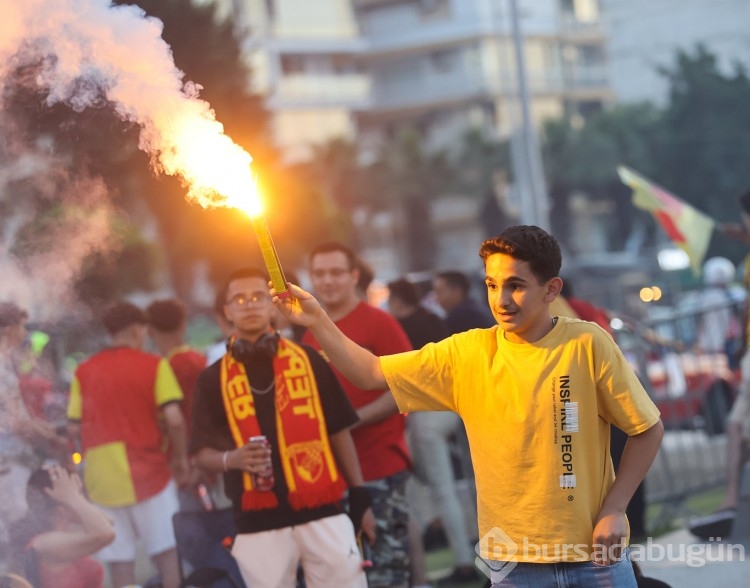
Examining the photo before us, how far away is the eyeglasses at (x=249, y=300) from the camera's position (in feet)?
17.8

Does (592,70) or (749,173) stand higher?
(592,70)

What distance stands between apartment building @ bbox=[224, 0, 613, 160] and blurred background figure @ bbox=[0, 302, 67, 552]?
50711mm

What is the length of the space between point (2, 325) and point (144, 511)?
1502 mm

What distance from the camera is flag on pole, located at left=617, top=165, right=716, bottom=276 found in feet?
31.3

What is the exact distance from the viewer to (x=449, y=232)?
194 feet

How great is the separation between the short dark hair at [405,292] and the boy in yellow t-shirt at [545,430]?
4118mm

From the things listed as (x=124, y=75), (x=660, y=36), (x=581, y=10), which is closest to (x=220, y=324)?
(x=124, y=75)

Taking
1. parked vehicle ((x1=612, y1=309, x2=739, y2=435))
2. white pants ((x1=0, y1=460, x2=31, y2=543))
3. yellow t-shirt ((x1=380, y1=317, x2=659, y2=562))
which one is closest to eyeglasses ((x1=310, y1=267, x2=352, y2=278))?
white pants ((x1=0, y1=460, x2=31, y2=543))

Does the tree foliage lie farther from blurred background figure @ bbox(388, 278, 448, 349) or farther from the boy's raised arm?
the boy's raised arm

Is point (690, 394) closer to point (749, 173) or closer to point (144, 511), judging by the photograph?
point (144, 511)

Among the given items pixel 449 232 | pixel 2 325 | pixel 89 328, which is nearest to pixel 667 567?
pixel 2 325

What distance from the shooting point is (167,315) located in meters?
7.75

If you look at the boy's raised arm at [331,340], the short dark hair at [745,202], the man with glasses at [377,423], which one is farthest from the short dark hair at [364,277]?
the boy's raised arm at [331,340]

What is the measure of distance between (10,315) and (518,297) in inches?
121
